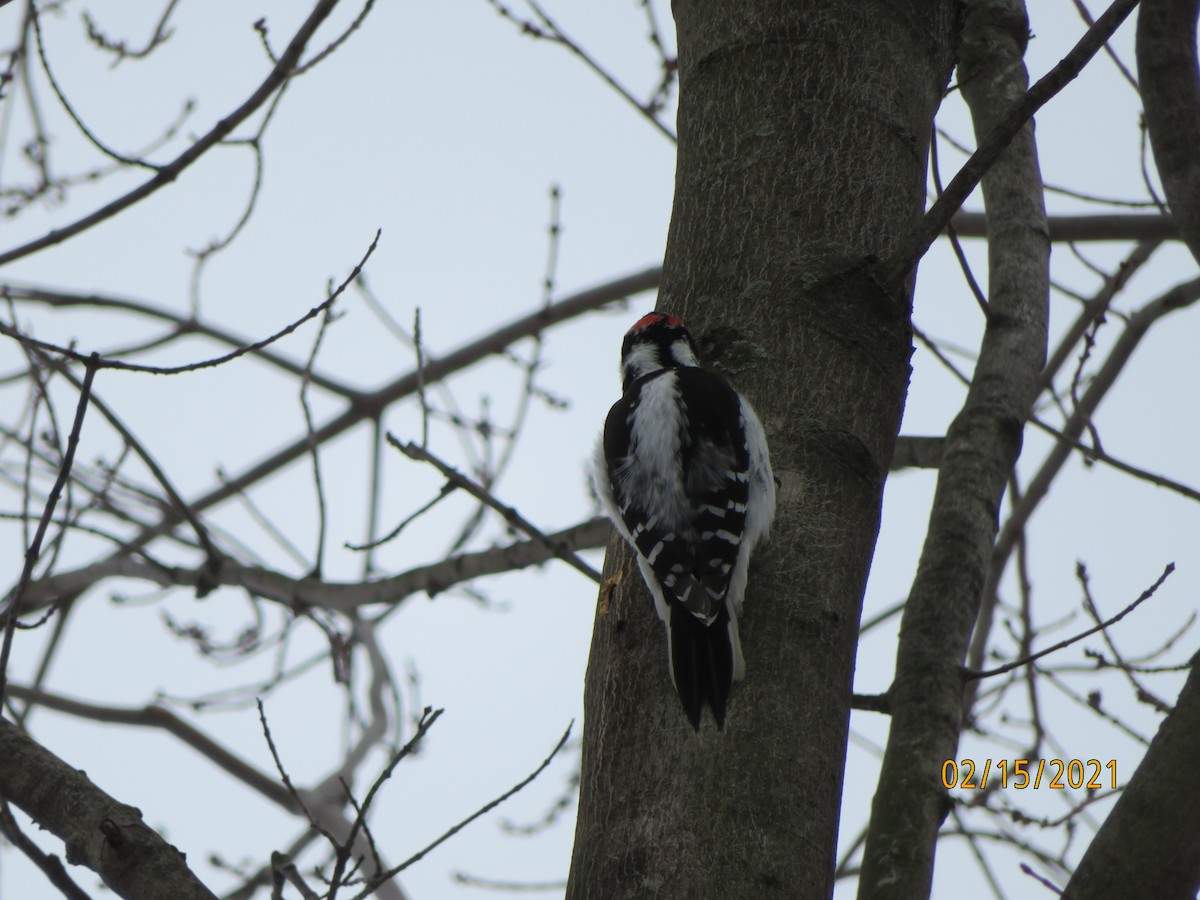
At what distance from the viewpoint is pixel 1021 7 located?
140 inches

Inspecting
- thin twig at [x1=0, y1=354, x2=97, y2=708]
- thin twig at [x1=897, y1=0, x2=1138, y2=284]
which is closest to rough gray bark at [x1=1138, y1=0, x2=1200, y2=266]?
thin twig at [x1=897, y1=0, x2=1138, y2=284]

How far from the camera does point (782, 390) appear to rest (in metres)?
2.34

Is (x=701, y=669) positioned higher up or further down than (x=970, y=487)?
further down

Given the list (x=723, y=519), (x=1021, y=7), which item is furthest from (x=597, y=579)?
(x=1021, y=7)

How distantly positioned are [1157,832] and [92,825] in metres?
1.72

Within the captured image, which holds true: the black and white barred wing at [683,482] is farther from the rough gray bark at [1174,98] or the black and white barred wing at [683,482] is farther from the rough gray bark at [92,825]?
the rough gray bark at [1174,98]

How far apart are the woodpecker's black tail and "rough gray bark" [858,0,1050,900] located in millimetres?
477

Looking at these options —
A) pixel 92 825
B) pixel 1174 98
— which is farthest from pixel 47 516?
pixel 1174 98

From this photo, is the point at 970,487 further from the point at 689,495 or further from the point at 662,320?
the point at 662,320

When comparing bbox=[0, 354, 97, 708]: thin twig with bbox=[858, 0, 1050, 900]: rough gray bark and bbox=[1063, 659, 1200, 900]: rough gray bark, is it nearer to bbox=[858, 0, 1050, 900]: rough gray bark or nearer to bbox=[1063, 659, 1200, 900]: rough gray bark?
bbox=[858, 0, 1050, 900]: rough gray bark

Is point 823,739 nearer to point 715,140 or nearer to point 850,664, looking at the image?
point 850,664

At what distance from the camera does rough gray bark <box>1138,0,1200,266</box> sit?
109 inches

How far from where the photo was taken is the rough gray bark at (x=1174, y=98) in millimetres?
2770

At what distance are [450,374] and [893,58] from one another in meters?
2.89
